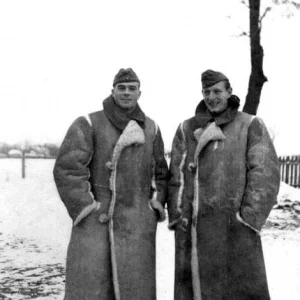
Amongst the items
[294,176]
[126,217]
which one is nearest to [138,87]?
[126,217]

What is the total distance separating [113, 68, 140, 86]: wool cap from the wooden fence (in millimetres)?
14044

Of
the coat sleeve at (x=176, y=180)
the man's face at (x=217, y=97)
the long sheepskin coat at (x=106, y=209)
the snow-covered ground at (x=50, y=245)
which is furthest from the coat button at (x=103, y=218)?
the snow-covered ground at (x=50, y=245)

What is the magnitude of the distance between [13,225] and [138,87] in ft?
19.5

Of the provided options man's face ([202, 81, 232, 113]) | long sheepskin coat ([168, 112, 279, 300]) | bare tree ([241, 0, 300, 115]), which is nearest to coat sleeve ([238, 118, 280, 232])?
long sheepskin coat ([168, 112, 279, 300])

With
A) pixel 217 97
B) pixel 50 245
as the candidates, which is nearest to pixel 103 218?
pixel 217 97

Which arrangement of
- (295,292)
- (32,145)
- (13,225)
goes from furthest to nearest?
(32,145)
(13,225)
(295,292)

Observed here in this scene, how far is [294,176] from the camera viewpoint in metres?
17.5

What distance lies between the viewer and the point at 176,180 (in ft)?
12.5

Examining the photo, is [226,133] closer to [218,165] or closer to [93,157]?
[218,165]

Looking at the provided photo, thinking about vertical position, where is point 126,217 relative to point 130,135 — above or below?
below

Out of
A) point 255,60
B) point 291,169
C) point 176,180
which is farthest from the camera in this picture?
point 291,169

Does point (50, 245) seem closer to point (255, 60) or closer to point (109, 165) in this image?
point (109, 165)

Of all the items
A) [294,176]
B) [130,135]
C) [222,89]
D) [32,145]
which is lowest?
[294,176]

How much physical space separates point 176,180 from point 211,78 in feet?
2.51
